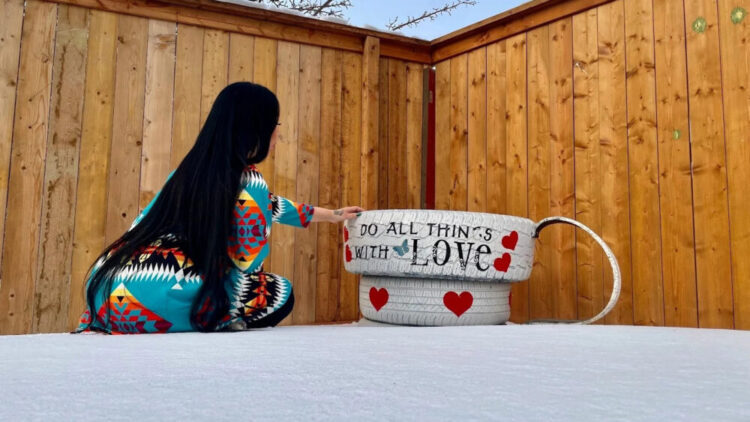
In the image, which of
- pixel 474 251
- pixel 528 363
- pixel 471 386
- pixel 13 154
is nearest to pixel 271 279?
pixel 474 251

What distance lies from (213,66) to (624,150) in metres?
1.74

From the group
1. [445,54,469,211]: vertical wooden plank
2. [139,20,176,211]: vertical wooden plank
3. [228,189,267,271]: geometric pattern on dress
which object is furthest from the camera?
[445,54,469,211]: vertical wooden plank

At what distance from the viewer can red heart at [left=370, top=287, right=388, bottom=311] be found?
6.79 ft

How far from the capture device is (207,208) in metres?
1.47

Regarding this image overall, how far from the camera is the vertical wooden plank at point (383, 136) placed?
293cm

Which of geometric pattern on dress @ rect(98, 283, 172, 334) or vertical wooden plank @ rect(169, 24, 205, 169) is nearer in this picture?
geometric pattern on dress @ rect(98, 283, 172, 334)

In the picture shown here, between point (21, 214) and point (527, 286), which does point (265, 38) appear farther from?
point (527, 286)

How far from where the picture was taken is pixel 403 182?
2996mm

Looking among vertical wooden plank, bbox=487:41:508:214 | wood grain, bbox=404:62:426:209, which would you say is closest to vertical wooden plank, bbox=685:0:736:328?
vertical wooden plank, bbox=487:41:508:214

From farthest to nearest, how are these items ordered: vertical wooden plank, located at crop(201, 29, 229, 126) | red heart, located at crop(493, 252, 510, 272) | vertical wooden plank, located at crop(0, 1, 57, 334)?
vertical wooden plank, located at crop(201, 29, 229, 126) → vertical wooden plank, located at crop(0, 1, 57, 334) → red heart, located at crop(493, 252, 510, 272)

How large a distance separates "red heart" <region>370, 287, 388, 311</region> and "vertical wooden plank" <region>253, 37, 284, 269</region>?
851mm

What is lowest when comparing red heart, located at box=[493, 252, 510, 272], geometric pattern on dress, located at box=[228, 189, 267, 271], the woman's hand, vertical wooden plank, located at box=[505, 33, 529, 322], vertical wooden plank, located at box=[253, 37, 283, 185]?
red heart, located at box=[493, 252, 510, 272]

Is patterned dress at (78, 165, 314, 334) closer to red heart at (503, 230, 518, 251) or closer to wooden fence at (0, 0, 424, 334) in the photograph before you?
red heart at (503, 230, 518, 251)

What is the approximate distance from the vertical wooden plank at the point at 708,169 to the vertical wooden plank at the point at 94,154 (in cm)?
220
